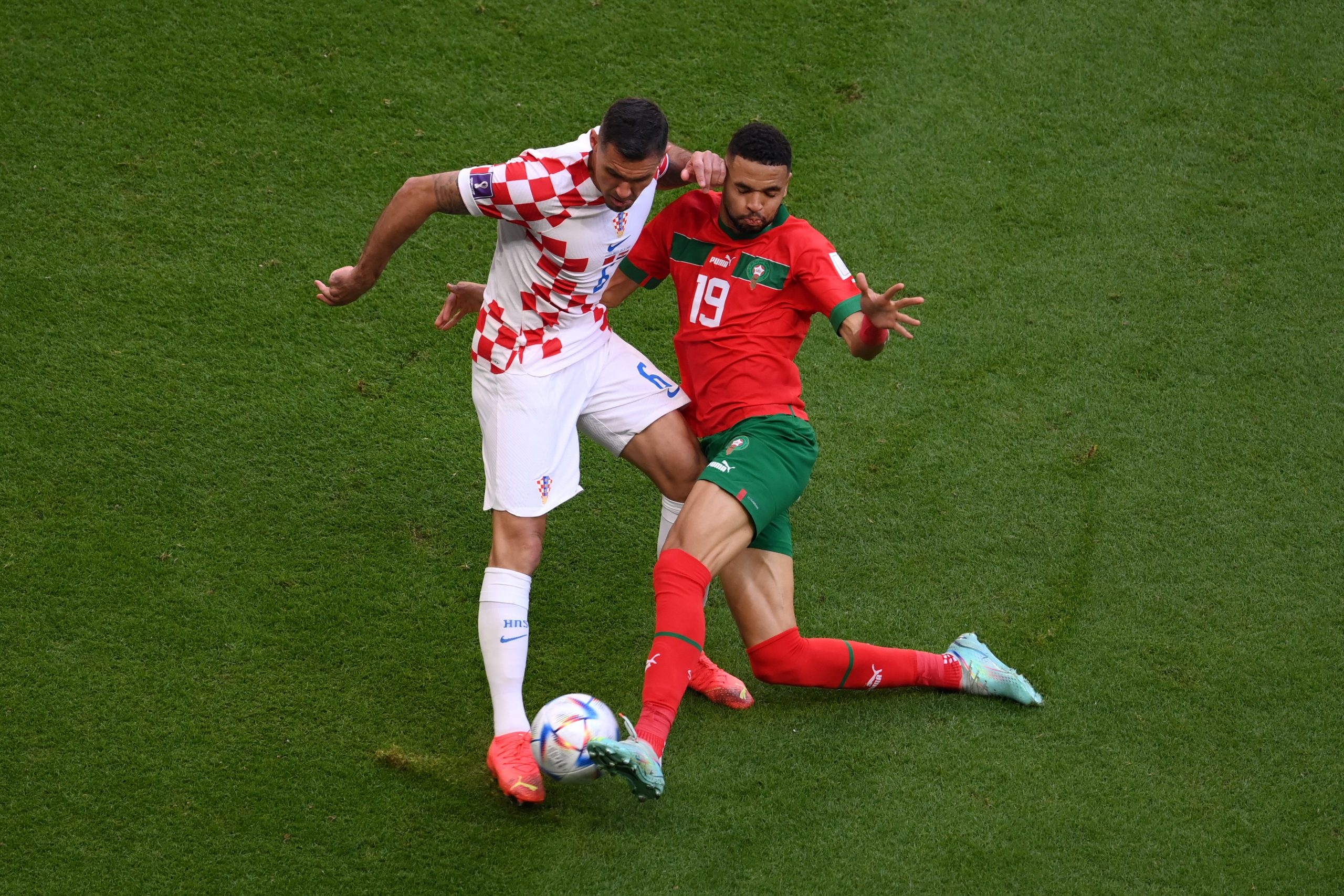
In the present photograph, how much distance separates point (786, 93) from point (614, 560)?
2943 mm

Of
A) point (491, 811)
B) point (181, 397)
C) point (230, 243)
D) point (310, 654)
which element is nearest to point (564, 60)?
point (230, 243)

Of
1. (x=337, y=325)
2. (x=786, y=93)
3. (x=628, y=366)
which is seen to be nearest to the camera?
(x=628, y=366)

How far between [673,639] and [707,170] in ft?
4.68

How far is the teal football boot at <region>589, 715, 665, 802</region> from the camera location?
3055mm

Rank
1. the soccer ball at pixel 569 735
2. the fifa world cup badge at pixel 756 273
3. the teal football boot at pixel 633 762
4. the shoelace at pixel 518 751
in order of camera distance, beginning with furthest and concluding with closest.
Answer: the fifa world cup badge at pixel 756 273 → the shoelace at pixel 518 751 → the soccer ball at pixel 569 735 → the teal football boot at pixel 633 762

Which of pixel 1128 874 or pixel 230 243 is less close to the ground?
pixel 230 243

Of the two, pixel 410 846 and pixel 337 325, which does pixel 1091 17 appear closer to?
pixel 337 325

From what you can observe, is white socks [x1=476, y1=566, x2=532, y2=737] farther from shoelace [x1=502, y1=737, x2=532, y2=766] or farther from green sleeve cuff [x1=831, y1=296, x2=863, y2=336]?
green sleeve cuff [x1=831, y1=296, x2=863, y2=336]

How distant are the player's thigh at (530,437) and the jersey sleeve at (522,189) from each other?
1.64 ft

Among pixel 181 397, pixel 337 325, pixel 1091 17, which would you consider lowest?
pixel 181 397

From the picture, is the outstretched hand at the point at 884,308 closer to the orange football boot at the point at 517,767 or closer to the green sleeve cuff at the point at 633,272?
the green sleeve cuff at the point at 633,272

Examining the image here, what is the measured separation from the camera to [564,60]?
6.21 metres

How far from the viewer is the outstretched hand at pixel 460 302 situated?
396 centimetres

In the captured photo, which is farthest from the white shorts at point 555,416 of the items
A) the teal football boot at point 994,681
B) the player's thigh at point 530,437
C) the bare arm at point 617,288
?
the teal football boot at point 994,681
